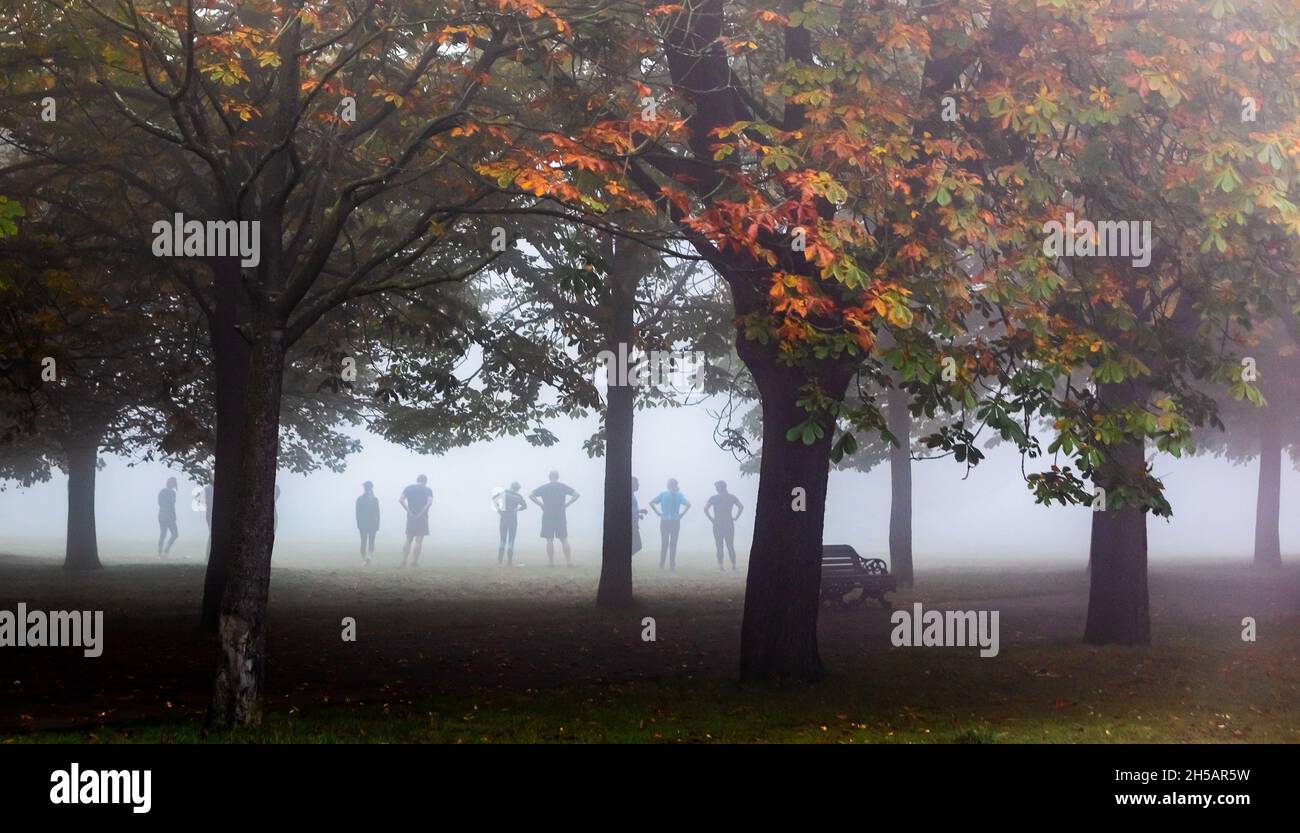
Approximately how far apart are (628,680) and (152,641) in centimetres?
640

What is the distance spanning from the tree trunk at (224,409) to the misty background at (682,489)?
4245cm

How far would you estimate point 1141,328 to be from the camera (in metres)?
13.0

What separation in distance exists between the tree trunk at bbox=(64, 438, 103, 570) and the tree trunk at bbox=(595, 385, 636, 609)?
14877 mm

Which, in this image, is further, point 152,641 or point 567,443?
point 567,443

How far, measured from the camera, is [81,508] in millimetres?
30625

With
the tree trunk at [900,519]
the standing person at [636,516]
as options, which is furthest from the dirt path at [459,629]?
the standing person at [636,516]

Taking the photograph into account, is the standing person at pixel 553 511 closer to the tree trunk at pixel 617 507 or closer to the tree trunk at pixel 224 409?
the tree trunk at pixel 617 507

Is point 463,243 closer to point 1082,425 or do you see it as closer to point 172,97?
point 172,97

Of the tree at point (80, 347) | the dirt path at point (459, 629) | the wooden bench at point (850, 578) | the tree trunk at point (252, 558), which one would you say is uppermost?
the tree at point (80, 347)

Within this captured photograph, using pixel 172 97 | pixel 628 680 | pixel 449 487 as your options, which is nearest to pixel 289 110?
pixel 172 97

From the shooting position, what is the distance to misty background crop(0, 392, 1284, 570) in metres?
69.9

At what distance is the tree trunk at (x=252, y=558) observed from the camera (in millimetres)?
9750

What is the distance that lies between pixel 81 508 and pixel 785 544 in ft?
76.7

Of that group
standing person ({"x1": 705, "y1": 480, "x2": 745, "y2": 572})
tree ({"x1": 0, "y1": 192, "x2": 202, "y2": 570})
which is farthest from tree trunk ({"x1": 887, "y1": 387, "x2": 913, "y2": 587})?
tree ({"x1": 0, "y1": 192, "x2": 202, "y2": 570})
